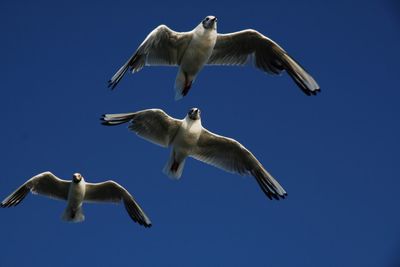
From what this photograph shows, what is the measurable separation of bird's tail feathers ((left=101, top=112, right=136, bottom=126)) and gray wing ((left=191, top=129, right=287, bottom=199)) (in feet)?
4.32

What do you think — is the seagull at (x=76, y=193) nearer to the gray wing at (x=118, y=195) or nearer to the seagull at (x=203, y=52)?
the gray wing at (x=118, y=195)

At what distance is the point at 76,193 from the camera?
1523 cm

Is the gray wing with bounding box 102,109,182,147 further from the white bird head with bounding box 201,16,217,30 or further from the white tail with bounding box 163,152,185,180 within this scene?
the white bird head with bounding box 201,16,217,30

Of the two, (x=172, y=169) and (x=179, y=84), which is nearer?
(x=179, y=84)

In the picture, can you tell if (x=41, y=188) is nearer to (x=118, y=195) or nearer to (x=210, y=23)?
(x=118, y=195)

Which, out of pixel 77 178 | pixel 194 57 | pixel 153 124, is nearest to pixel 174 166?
pixel 153 124

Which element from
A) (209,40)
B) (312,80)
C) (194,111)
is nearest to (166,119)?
(194,111)

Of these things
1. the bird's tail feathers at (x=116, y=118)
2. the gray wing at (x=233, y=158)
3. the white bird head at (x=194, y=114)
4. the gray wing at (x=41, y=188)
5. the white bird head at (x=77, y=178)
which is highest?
the white bird head at (x=194, y=114)

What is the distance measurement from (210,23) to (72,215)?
16.2 feet

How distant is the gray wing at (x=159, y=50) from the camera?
12.8 m

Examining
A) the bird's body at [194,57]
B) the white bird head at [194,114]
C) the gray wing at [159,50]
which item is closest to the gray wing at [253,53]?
the bird's body at [194,57]

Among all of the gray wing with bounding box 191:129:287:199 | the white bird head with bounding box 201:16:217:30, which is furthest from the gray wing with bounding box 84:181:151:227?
the white bird head with bounding box 201:16:217:30

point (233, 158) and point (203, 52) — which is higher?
point (203, 52)

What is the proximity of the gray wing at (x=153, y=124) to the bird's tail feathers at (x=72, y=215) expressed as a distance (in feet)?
8.96
